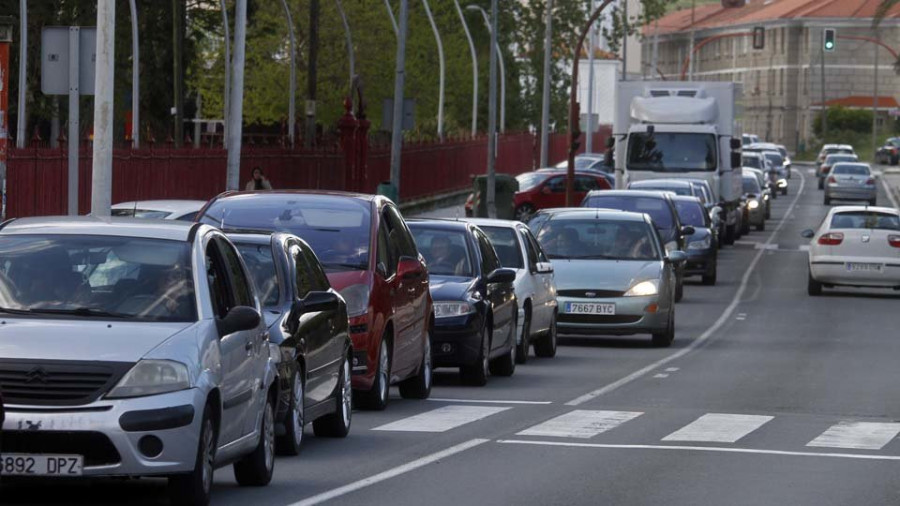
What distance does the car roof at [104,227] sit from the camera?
1116 cm

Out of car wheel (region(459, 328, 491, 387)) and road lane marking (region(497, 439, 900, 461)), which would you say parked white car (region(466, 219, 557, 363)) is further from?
road lane marking (region(497, 439, 900, 461))

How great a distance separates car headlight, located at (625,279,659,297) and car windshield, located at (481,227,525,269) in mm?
2246

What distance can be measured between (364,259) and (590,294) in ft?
30.7

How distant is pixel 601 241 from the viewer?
85.6 feet

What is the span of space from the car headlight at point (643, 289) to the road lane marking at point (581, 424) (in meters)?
8.07

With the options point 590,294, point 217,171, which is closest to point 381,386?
point 590,294

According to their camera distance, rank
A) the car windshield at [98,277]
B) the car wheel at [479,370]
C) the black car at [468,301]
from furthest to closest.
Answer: the car wheel at [479,370] < the black car at [468,301] < the car windshield at [98,277]

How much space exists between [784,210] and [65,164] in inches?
1986

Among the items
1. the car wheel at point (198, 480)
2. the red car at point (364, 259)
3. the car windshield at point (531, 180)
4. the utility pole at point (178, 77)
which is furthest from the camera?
the car windshield at point (531, 180)

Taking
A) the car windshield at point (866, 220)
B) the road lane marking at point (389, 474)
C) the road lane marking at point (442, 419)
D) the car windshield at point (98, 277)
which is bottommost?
the road lane marking at point (442, 419)

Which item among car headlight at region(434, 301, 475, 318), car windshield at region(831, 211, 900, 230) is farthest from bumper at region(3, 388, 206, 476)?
car windshield at region(831, 211, 900, 230)

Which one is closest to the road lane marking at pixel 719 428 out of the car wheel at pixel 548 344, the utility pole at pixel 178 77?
the car wheel at pixel 548 344

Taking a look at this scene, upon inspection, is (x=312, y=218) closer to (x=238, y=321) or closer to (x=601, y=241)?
(x=238, y=321)

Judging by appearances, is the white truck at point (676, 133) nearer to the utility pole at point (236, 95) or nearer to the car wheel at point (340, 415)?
the utility pole at point (236, 95)
